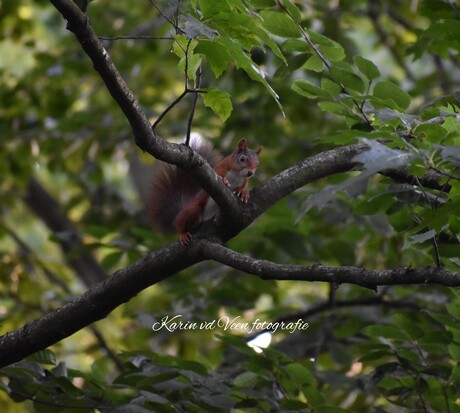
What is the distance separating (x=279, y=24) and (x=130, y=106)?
769mm

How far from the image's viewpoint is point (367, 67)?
7.98 ft

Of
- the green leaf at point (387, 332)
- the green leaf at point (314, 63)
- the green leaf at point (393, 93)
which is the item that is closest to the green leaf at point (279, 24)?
the green leaf at point (314, 63)

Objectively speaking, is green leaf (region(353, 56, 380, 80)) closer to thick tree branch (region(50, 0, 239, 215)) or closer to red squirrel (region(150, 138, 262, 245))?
thick tree branch (region(50, 0, 239, 215))

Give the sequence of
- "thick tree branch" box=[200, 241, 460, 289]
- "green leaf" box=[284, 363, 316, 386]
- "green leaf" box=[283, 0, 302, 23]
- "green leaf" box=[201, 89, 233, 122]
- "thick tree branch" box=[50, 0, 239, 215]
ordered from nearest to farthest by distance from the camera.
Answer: "thick tree branch" box=[50, 0, 239, 215] < "thick tree branch" box=[200, 241, 460, 289] < "green leaf" box=[201, 89, 233, 122] < "green leaf" box=[283, 0, 302, 23] < "green leaf" box=[284, 363, 316, 386]

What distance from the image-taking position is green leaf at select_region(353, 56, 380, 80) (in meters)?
2.42

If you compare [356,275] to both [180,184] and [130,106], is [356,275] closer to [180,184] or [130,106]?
[130,106]

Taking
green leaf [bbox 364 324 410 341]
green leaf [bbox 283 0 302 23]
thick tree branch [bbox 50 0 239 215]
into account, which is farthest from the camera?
green leaf [bbox 364 324 410 341]

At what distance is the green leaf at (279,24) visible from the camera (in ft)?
7.92

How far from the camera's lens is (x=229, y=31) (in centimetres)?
202

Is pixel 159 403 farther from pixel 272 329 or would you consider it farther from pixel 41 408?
pixel 272 329

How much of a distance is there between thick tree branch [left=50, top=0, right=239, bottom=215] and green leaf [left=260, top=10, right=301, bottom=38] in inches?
22.0

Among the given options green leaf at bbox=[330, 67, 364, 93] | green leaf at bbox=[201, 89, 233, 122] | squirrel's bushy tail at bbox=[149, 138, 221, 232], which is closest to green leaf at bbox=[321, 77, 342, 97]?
green leaf at bbox=[330, 67, 364, 93]

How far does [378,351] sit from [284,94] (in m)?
2.60

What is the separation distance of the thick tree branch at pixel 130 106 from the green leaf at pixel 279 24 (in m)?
0.56
